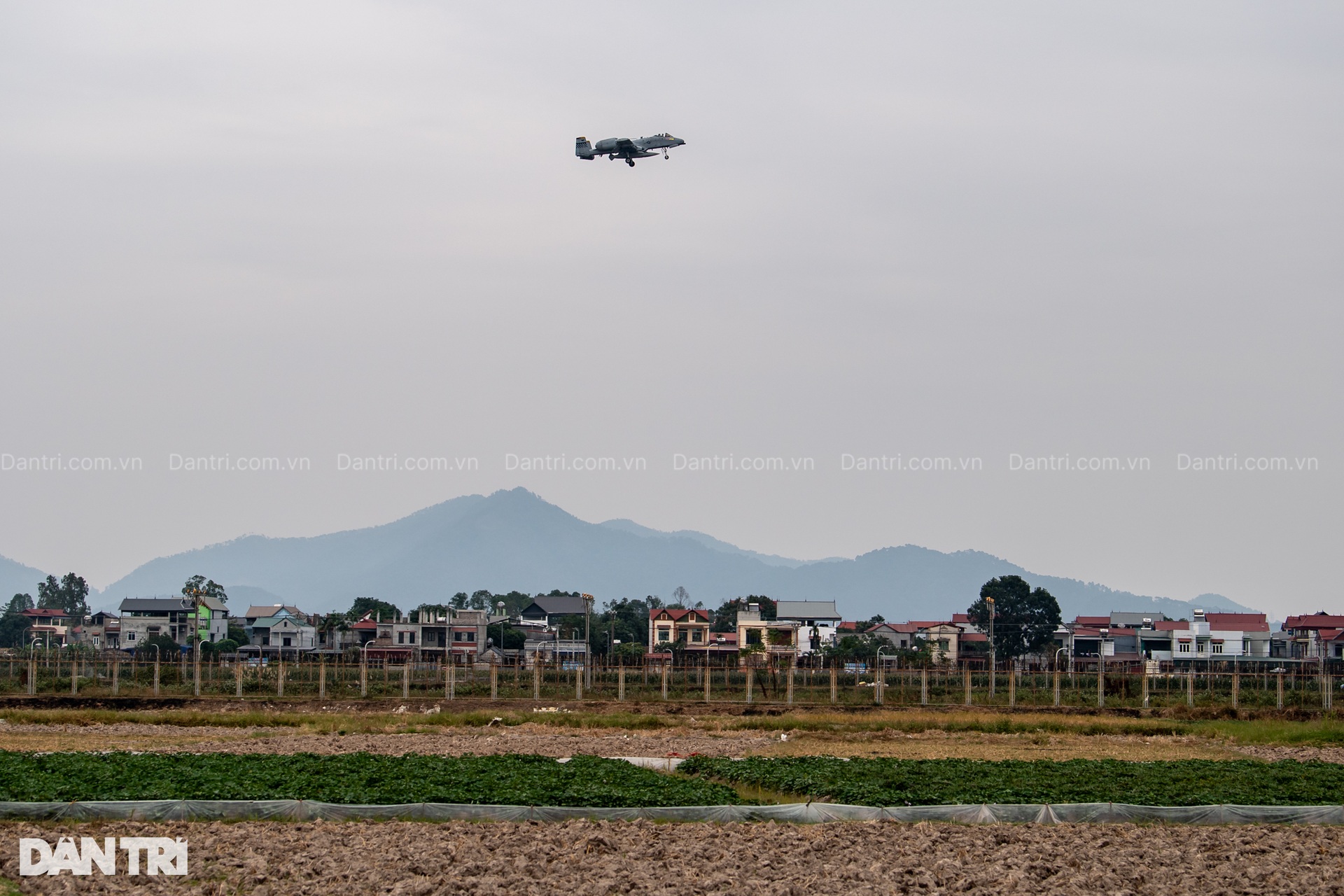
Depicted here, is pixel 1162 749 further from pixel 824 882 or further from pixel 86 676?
pixel 86 676

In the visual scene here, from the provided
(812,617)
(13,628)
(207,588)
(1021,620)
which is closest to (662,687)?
(1021,620)

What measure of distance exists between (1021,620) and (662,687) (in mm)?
69975

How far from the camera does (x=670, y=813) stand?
18.5m

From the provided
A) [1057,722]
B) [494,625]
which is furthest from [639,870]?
[494,625]

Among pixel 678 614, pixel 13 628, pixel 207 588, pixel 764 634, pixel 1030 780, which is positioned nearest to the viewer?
pixel 1030 780

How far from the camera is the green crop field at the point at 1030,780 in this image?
20078 mm

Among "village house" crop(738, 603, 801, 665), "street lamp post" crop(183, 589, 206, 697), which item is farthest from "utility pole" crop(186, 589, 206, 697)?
"village house" crop(738, 603, 801, 665)

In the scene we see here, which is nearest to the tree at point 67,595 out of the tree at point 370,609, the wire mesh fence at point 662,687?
the tree at point 370,609

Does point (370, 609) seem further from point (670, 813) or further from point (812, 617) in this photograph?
Result: point (670, 813)

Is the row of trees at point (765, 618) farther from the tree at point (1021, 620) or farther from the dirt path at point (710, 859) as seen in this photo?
the dirt path at point (710, 859)

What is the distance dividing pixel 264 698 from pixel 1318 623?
9014cm

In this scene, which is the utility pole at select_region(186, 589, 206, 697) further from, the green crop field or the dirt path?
the dirt path

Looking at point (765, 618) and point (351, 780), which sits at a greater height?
point (351, 780)

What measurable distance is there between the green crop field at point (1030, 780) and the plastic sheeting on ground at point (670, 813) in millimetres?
675
